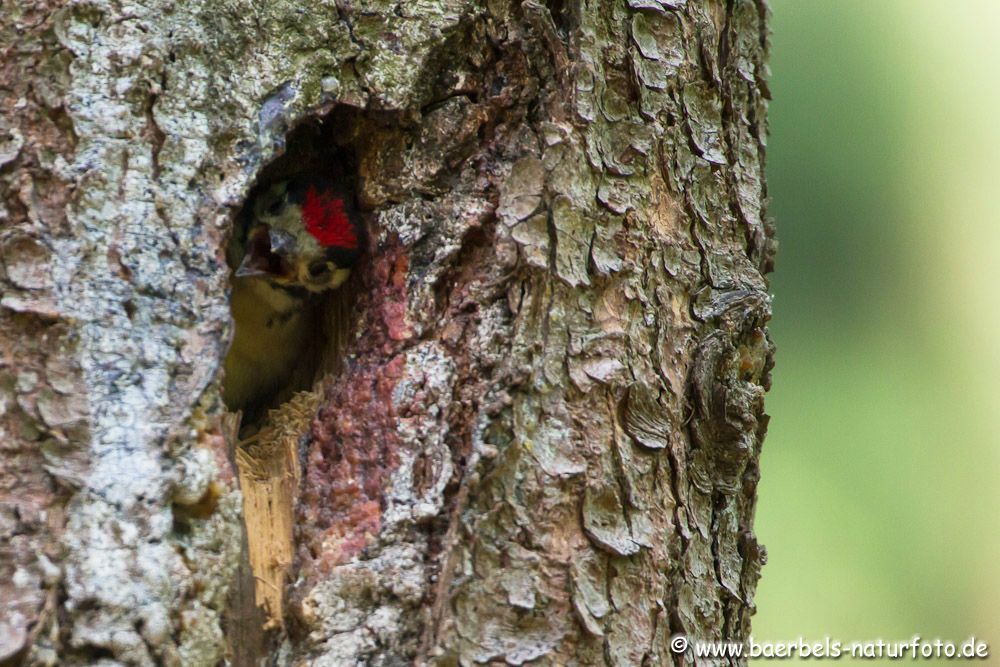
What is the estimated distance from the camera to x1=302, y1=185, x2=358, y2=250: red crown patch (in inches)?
86.6

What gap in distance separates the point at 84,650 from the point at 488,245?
34.5 inches

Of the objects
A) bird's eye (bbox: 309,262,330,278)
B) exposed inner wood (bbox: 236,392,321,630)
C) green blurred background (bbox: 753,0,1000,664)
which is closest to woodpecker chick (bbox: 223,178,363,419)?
bird's eye (bbox: 309,262,330,278)

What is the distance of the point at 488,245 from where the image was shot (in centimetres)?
180

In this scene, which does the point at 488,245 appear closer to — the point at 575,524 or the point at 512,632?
the point at 575,524

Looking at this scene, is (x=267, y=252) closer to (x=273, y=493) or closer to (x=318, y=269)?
(x=318, y=269)

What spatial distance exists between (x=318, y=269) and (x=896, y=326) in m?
2.07

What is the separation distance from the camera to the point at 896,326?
3.50 meters

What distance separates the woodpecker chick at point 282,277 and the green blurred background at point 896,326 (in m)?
1.71

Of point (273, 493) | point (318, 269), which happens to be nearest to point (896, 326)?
point (318, 269)

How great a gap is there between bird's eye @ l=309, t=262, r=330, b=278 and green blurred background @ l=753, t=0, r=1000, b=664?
5.64ft

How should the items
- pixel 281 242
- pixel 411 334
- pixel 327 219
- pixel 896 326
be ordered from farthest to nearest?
pixel 896 326, pixel 281 242, pixel 327 219, pixel 411 334

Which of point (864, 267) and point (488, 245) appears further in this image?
point (864, 267)

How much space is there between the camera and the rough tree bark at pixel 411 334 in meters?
1.53

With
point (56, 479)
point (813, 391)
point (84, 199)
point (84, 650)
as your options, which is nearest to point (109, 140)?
point (84, 199)
